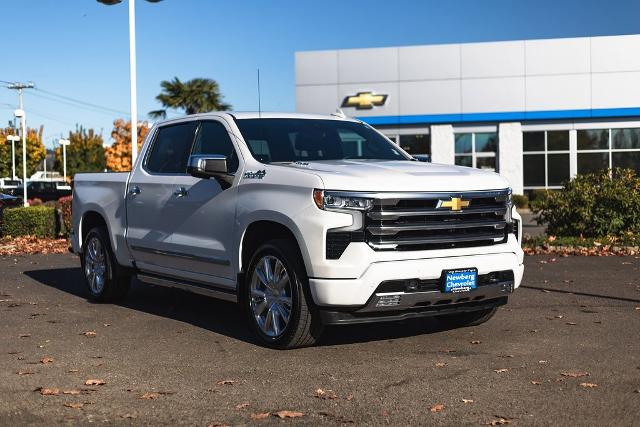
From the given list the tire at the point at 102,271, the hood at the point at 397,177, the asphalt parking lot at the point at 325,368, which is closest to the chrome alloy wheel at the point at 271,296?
the asphalt parking lot at the point at 325,368

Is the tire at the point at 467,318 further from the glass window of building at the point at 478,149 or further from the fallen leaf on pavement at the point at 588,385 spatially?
the glass window of building at the point at 478,149

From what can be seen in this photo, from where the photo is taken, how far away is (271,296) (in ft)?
23.2

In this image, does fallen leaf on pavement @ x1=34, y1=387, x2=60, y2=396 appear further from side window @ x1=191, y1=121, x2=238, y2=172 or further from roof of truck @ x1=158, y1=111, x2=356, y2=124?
roof of truck @ x1=158, y1=111, x2=356, y2=124

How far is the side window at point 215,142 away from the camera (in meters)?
7.71

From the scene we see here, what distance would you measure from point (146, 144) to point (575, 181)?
1062cm

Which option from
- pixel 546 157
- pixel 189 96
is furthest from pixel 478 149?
pixel 189 96

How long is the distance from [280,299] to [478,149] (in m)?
32.7

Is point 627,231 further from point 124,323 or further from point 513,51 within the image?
point 513,51

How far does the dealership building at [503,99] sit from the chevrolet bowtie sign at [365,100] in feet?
0.14

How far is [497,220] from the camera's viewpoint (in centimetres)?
718

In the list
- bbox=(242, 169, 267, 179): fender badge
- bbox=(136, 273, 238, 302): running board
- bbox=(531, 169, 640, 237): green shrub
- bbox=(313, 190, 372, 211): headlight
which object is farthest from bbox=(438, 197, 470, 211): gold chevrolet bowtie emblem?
bbox=(531, 169, 640, 237): green shrub

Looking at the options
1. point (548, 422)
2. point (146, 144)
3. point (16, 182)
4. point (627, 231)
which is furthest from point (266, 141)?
point (16, 182)

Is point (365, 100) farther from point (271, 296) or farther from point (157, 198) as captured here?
point (271, 296)

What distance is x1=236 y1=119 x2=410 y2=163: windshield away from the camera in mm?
7719
